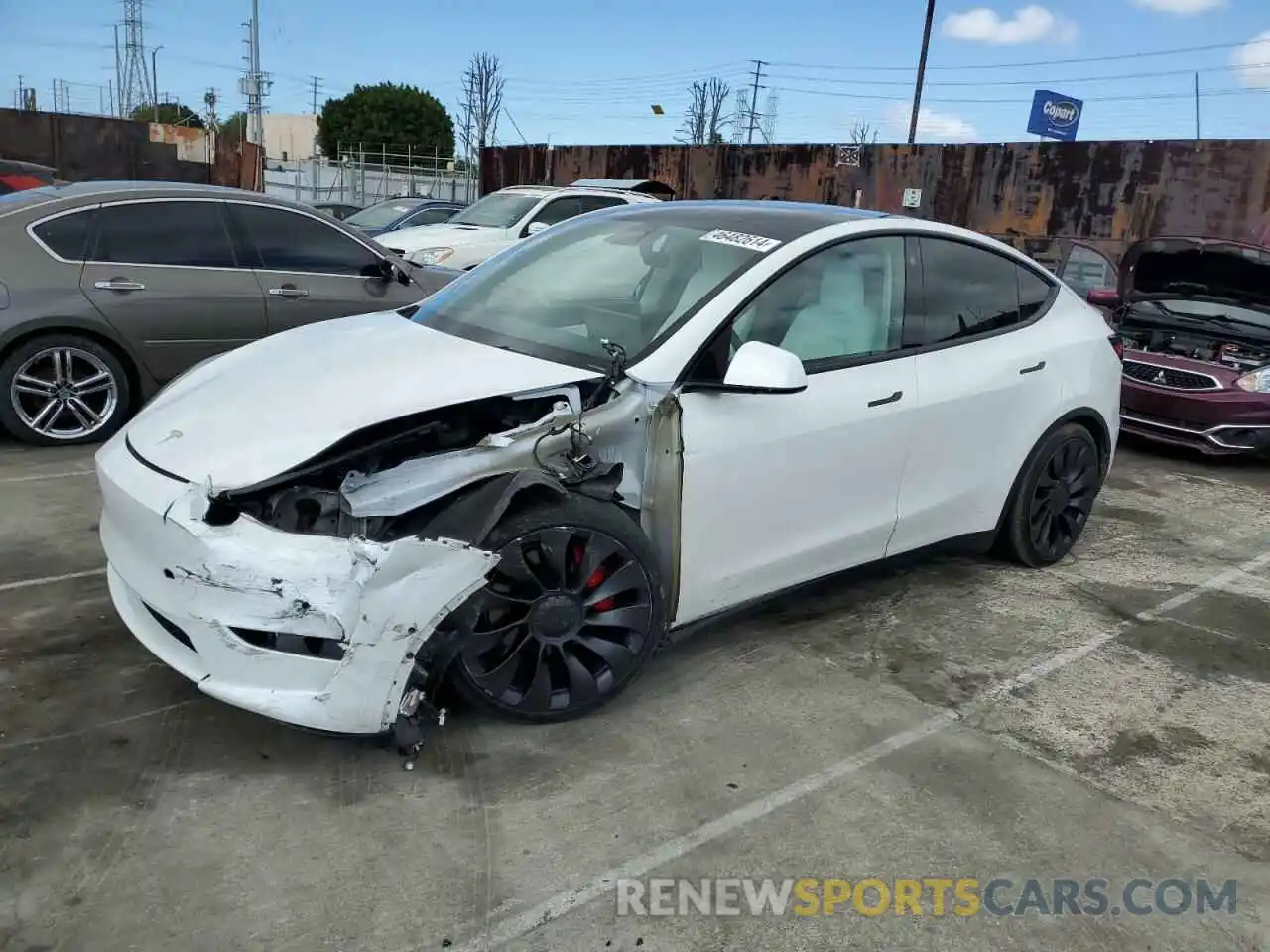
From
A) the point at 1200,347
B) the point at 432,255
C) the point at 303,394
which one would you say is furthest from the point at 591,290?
the point at 432,255

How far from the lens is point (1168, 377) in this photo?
7281 mm

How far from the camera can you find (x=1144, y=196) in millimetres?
13047

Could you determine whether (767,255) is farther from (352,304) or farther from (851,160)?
(851,160)

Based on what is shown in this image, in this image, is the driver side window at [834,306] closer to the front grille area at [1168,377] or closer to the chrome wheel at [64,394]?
the front grille area at [1168,377]

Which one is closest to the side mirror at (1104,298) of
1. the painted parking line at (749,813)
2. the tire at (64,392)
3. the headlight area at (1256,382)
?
the headlight area at (1256,382)

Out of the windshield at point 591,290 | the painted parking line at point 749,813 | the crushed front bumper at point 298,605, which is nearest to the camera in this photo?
the painted parking line at point 749,813

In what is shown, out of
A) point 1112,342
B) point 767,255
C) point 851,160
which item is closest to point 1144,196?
point 851,160

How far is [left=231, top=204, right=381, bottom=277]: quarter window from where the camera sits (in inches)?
259

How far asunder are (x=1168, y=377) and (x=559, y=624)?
613cm

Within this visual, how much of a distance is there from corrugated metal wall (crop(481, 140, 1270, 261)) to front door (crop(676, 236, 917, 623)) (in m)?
7.15

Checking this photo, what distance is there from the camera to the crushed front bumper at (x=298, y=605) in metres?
2.53

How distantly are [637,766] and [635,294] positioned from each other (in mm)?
1654

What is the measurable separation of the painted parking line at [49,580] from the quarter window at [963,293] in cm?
354
